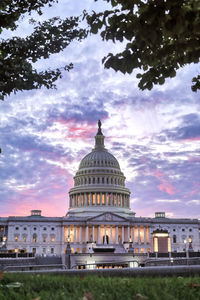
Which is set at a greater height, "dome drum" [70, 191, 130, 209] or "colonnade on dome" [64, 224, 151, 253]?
"dome drum" [70, 191, 130, 209]

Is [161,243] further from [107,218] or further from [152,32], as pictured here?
[107,218]

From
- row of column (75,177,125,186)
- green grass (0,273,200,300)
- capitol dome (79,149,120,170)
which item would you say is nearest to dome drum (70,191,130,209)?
row of column (75,177,125,186)

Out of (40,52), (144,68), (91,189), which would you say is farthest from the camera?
(91,189)

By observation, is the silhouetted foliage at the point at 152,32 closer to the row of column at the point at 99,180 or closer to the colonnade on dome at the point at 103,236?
the colonnade on dome at the point at 103,236

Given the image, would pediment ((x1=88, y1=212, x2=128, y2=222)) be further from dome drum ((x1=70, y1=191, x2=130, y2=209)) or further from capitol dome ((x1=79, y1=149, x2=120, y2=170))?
capitol dome ((x1=79, y1=149, x2=120, y2=170))

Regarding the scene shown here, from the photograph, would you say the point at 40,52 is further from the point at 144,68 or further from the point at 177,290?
the point at 177,290

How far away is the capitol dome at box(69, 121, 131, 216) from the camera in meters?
132

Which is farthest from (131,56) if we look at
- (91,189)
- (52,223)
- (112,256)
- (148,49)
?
(91,189)

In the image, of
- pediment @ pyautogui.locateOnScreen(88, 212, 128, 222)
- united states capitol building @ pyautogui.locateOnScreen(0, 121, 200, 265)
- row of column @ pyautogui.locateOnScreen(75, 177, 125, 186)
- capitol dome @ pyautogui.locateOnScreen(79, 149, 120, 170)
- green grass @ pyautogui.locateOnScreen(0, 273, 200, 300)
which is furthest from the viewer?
capitol dome @ pyautogui.locateOnScreen(79, 149, 120, 170)

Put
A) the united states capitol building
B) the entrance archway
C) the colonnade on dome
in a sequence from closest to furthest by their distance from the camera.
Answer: the entrance archway
the colonnade on dome
the united states capitol building

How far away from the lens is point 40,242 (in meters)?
120

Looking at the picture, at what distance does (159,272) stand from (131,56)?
21.9 feet

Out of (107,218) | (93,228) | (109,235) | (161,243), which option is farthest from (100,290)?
(109,235)

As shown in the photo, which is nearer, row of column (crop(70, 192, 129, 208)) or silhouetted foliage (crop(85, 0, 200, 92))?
silhouetted foliage (crop(85, 0, 200, 92))
